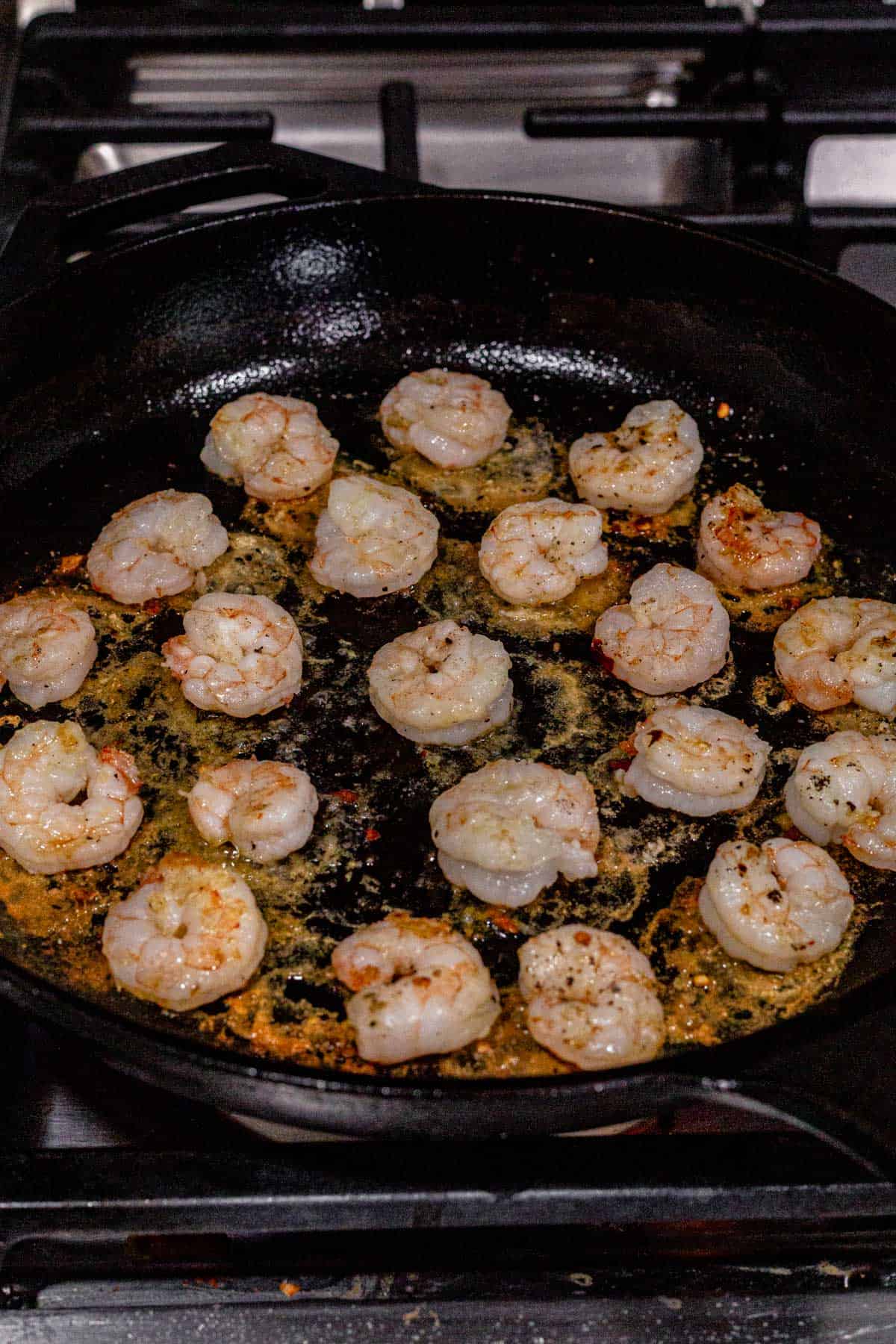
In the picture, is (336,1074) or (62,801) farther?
(62,801)

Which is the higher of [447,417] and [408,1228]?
[447,417]

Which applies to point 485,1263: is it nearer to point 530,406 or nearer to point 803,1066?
point 803,1066

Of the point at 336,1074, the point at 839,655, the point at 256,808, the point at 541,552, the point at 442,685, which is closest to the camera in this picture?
the point at 336,1074

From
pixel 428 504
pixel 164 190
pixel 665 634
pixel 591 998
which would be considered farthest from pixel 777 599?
pixel 164 190

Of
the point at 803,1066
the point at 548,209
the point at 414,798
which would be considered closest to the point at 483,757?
the point at 414,798

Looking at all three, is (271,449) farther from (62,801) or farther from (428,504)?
(62,801)

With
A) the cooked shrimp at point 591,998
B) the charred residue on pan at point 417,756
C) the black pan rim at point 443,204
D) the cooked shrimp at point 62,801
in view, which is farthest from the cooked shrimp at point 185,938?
the black pan rim at point 443,204

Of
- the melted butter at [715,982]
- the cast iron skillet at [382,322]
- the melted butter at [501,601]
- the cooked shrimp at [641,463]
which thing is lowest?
the melted butter at [715,982]

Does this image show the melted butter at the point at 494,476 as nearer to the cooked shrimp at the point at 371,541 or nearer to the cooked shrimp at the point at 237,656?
the cooked shrimp at the point at 371,541
